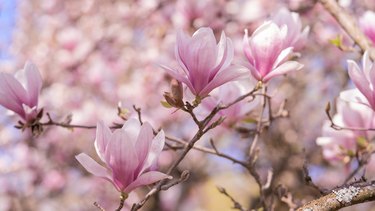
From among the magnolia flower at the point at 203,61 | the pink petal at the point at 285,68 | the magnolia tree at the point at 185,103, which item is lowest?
the magnolia tree at the point at 185,103

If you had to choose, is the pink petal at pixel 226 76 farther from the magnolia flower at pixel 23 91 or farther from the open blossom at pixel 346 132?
the open blossom at pixel 346 132

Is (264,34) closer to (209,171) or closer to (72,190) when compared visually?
(72,190)

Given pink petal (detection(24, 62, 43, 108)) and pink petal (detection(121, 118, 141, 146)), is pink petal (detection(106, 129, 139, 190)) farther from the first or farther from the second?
pink petal (detection(24, 62, 43, 108))

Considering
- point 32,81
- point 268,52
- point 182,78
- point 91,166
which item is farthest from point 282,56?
point 32,81

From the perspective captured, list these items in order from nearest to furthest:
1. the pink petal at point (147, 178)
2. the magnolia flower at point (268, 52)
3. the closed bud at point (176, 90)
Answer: the pink petal at point (147, 178) < the closed bud at point (176, 90) < the magnolia flower at point (268, 52)

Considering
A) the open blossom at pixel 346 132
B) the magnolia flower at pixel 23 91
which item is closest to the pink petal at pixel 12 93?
the magnolia flower at pixel 23 91

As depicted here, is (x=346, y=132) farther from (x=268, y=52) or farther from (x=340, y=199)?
(x=340, y=199)

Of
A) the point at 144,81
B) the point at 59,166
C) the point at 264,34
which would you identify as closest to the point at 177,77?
the point at 264,34
